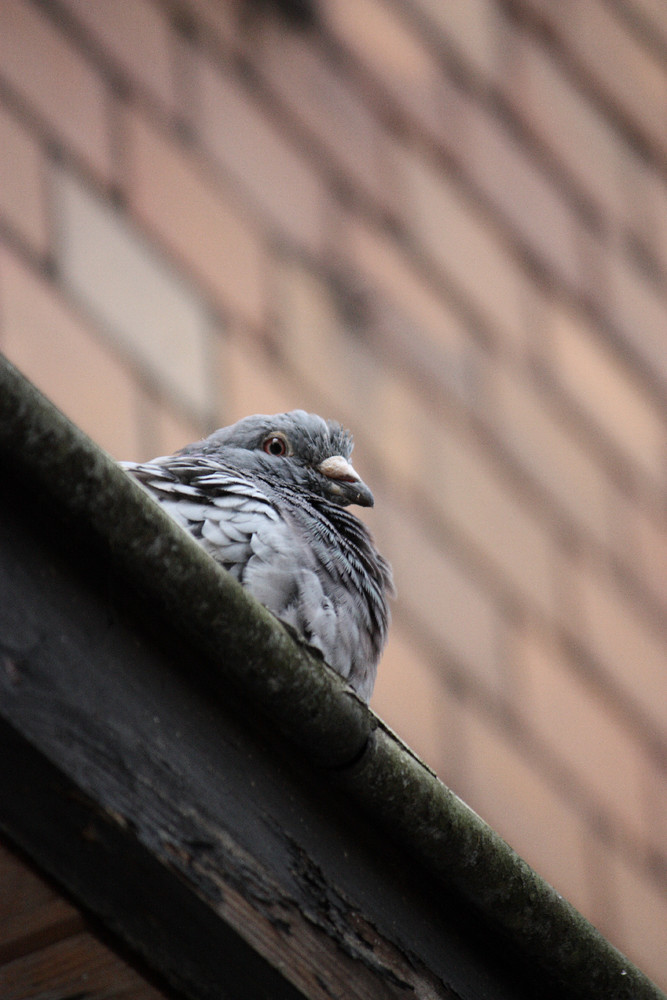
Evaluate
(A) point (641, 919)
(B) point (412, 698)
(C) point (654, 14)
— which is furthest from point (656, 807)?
(C) point (654, 14)

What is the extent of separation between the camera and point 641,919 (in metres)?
5.68

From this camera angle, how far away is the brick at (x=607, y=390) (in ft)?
21.3

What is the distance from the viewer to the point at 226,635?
68.1 inches

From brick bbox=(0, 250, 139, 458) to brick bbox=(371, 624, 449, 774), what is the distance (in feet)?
3.91

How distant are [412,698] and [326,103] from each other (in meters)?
2.24

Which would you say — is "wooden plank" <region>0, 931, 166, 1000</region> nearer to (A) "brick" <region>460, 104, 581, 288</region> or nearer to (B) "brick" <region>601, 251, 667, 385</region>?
(A) "brick" <region>460, 104, 581, 288</region>

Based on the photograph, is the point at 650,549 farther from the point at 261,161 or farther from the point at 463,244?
the point at 261,161

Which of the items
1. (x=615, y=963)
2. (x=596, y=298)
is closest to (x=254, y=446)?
(x=615, y=963)

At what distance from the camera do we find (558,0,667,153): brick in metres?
7.17

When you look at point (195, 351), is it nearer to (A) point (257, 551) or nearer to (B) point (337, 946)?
(A) point (257, 551)

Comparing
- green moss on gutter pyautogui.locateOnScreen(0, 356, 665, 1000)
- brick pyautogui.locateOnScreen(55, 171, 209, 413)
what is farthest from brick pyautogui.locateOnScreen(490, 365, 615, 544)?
green moss on gutter pyautogui.locateOnScreen(0, 356, 665, 1000)

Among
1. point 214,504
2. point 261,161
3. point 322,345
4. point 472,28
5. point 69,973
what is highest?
point 472,28

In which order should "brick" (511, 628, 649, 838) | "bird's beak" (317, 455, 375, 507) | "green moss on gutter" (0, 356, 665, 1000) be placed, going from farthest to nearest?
1. "brick" (511, 628, 649, 838)
2. "bird's beak" (317, 455, 375, 507)
3. "green moss on gutter" (0, 356, 665, 1000)

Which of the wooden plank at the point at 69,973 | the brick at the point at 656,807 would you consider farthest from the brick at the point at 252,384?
the wooden plank at the point at 69,973
